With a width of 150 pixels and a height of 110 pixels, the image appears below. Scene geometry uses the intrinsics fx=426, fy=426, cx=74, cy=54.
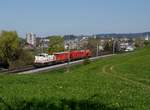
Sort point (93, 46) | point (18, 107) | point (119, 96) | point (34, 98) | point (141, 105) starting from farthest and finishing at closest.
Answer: point (93, 46) < point (119, 96) < point (34, 98) < point (141, 105) < point (18, 107)

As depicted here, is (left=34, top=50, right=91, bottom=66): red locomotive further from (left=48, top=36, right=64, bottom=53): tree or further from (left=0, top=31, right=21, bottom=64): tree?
(left=48, top=36, right=64, bottom=53): tree

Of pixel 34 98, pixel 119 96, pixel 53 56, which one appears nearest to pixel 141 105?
pixel 119 96

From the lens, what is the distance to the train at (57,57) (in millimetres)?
91194

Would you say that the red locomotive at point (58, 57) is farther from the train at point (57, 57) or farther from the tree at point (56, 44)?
the tree at point (56, 44)

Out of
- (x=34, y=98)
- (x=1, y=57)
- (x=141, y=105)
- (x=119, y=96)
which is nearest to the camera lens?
(x=141, y=105)

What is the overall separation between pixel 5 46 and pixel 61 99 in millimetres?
100462

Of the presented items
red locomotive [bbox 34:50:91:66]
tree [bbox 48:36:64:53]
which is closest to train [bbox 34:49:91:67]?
red locomotive [bbox 34:50:91:66]

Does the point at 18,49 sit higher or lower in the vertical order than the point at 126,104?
lower

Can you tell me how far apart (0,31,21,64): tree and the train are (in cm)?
1445

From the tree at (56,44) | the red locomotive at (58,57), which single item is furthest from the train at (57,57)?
the tree at (56,44)

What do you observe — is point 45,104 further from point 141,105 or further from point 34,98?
point 141,105

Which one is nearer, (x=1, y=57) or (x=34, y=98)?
(x=34, y=98)

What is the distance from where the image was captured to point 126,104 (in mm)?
9250

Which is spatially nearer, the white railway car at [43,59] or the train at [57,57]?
the white railway car at [43,59]
